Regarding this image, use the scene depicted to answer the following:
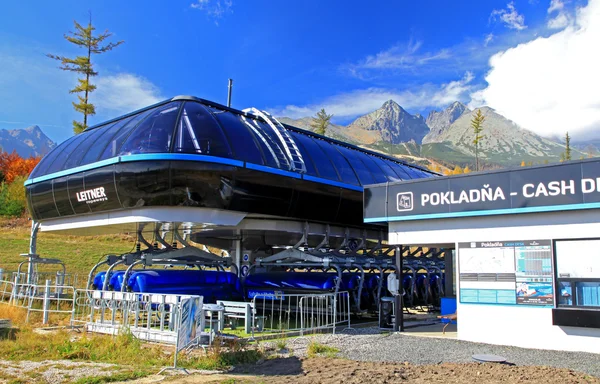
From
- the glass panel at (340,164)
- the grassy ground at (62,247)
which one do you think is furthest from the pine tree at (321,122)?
the glass panel at (340,164)

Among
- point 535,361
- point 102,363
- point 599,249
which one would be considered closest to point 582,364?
point 535,361

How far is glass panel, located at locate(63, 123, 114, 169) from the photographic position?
16.1m

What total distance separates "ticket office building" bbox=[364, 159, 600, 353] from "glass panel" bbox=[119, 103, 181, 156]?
6940mm

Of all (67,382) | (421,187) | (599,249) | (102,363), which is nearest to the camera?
(67,382)

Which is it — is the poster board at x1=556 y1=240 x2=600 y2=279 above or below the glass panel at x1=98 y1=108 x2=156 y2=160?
below

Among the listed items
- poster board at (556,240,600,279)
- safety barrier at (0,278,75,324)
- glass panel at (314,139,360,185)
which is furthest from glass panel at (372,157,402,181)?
safety barrier at (0,278,75,324)

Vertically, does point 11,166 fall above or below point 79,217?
above

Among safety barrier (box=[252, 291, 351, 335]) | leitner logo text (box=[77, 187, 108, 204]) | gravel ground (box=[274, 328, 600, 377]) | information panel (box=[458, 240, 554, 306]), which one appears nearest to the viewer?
gravel ground (box=[274, 328, 600, 377])

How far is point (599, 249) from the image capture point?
10195mm

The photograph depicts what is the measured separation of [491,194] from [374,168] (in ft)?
34.4

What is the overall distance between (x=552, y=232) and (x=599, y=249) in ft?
3.03

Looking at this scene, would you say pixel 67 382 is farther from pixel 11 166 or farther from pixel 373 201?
pixel 11 166

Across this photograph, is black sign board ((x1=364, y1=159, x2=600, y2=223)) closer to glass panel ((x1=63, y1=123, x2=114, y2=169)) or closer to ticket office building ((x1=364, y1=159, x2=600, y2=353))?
ticket office building ((x1=364, y1=159, x2=600, y2=353))

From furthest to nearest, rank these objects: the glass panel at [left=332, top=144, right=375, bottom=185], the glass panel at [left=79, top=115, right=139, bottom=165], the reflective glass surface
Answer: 1. the reflective glass surface
2. the glass panel at [left=332, top=144, right=375, bottom=185]
3. the glass panel at [left=79, top=115, right=139, bottom=165]
